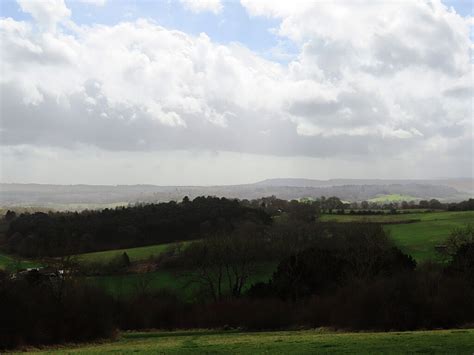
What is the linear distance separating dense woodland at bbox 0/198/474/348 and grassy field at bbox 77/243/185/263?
378 centimetres

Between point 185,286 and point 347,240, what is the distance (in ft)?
75.1

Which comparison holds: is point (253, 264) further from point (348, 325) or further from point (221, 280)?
point (348, 325)

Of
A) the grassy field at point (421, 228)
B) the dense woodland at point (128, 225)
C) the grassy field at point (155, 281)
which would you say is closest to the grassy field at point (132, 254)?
the dense woodland at point (128, 225)

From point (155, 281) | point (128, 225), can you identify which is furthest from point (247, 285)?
point (128, 225)

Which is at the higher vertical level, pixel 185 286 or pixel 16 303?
pixel 16 303

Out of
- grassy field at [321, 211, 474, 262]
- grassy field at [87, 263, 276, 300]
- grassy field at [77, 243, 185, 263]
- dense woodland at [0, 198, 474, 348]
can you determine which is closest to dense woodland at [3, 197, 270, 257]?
dense woodland at [0, 198, 474, 348]

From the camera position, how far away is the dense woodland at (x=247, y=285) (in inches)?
1281

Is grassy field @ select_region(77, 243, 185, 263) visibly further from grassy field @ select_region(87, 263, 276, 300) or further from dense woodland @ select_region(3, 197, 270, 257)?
grassy field @ select_region(87, 263, 276, 300)

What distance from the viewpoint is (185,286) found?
60656mm

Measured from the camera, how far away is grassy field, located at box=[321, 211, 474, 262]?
69.2 meters

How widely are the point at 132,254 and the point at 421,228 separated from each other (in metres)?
49.3

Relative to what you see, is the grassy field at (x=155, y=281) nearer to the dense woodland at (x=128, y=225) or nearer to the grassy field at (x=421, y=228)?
the dense woodland at (x=128, y=225)

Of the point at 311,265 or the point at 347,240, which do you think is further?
the point at 347,240

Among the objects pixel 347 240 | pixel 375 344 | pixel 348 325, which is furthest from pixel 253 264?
pixel 375 344
